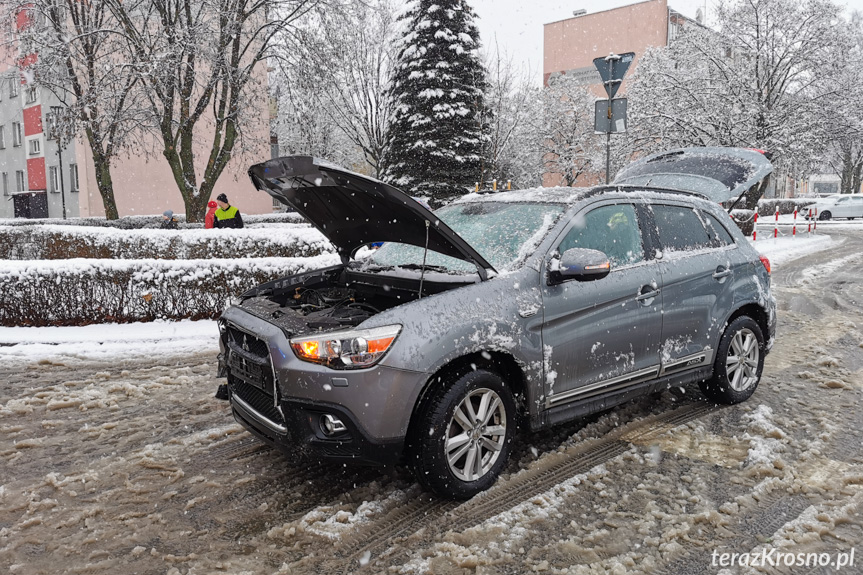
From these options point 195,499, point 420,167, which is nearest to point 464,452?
point 195,499

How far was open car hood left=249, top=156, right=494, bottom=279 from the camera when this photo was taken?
3357mm

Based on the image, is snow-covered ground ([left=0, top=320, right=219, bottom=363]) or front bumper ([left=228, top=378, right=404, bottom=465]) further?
snow-covered ground ([left=0, top=320, right=219, bottom=363])

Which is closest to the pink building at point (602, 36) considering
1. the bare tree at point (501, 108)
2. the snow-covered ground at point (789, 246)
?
the bare tree at point (501, 108)

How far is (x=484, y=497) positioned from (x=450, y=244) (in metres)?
1.45

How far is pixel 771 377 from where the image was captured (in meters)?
5.77

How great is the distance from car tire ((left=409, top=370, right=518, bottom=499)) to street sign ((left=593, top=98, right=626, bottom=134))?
713cm

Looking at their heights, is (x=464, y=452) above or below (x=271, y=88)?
below

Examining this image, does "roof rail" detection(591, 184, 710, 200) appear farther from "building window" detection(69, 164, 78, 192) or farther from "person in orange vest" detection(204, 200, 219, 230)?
"building window" detection(69, 164, 78, 192)

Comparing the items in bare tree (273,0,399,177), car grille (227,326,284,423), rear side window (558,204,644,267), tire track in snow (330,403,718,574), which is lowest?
tire track in snow (330,403,718,574)

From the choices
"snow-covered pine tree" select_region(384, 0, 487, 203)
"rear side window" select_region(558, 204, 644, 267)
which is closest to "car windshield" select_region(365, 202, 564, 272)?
"rear side window" select_region(558, 204, 644, 267)

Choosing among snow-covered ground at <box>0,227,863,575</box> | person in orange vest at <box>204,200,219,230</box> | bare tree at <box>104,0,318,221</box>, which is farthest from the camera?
bare tree at <box>104,0,318,221</box>

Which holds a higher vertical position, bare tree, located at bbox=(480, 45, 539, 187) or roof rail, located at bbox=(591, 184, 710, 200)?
bare tree, located at bbox=(480, 45, 539, 187)

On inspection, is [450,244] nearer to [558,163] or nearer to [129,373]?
[129,373]

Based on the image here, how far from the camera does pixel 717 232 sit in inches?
197
